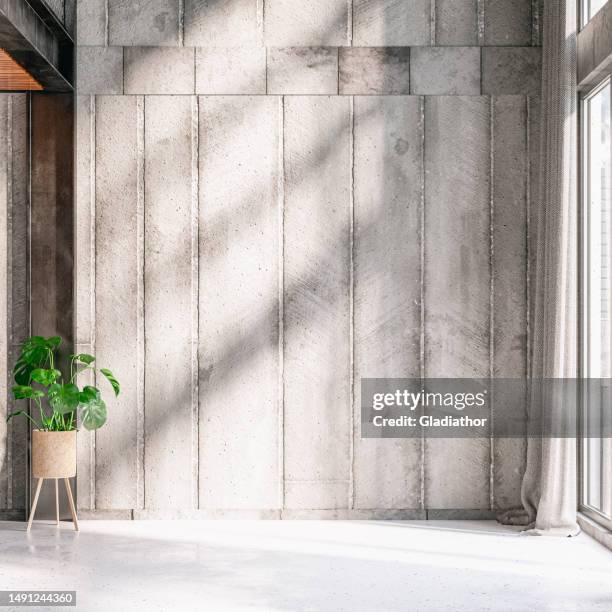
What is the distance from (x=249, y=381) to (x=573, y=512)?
2.10m

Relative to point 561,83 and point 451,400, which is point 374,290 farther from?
point 561,83

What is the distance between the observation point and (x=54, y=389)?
427cm

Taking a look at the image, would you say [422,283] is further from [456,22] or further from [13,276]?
[13,276]

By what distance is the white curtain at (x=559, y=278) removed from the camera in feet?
14.0

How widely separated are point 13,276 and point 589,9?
396 cm

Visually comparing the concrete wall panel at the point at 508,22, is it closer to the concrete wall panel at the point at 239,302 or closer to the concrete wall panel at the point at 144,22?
the concrete wall panel at the point at 239,302

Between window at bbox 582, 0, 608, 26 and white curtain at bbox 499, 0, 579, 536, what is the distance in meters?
0.17

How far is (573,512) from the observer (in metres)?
4.32

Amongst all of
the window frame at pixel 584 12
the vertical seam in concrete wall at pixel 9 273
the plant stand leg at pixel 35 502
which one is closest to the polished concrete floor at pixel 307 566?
the plant stand leg at pixel 35 502

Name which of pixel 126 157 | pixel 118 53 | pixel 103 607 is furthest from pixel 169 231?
pixel 103 607

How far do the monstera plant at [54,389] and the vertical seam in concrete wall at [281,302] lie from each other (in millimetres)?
1031

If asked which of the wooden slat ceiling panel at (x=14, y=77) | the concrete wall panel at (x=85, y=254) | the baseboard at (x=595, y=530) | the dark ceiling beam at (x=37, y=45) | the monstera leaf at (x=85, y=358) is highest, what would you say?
the dark ceiling beam at (x=37, y=45)

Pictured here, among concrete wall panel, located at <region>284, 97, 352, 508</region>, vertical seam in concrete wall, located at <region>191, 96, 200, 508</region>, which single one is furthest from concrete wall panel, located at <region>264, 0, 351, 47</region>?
vertical seam in concrete wall, located at <region>191, 96, 200, 508</region>

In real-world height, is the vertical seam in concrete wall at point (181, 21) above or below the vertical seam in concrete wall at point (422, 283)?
above
